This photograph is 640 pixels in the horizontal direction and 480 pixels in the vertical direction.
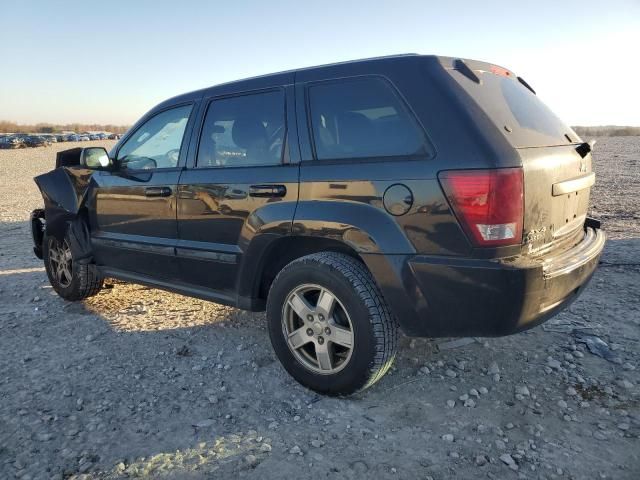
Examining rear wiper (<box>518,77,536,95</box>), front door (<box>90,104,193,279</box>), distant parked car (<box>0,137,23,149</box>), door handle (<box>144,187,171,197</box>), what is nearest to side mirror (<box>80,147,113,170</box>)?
front door (<box>90,104,193,279</box>)

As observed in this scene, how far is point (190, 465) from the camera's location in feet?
7.69

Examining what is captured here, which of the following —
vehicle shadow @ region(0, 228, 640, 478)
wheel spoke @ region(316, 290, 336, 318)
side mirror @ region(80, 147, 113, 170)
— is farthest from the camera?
side mirror @ region(80, 147, 113, 170)

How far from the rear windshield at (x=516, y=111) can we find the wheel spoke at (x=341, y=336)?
1347mm

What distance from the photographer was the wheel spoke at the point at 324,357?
2.89 metres

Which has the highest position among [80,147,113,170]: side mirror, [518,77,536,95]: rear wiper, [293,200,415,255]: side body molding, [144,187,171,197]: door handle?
[518,77,536,95]: rear wiper

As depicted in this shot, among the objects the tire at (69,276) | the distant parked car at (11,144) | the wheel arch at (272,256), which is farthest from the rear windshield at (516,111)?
the distant parked car at (11,144)

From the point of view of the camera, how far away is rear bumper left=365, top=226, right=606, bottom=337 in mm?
2348

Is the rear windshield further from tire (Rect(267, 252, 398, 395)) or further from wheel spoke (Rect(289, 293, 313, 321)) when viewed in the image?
wheel spoke (Rect(289, 293, 313, 321))

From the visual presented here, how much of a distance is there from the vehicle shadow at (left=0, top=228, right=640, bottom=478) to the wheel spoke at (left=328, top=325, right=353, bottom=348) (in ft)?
1.20

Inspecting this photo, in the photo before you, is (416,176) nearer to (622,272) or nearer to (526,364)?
(526,364)

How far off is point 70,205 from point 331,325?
2948 millimetres

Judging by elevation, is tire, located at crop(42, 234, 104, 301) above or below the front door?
below

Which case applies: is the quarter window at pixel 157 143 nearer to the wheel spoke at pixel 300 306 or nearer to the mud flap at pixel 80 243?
the mud flap at pixel 80 243

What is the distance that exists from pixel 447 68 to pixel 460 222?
0.89 meters
